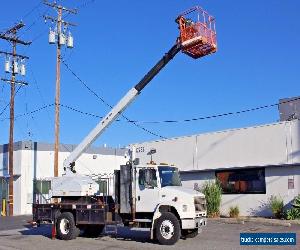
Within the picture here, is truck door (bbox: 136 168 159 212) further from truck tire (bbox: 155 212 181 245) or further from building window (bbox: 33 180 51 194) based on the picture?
building window (bbox: 33 180 51 194)

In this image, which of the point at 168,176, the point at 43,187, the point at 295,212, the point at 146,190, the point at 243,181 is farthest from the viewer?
the point at 243,181

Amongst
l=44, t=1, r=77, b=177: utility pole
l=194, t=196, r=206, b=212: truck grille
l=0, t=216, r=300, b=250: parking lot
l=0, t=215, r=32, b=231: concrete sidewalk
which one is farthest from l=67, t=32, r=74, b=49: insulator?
l=194, t=196, r=206, b=212: truck grille

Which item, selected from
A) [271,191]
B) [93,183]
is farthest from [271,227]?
[93,183]

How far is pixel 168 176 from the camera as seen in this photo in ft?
55.1

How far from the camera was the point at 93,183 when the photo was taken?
61.0ft

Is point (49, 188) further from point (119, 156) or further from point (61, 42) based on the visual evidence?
point (119, 156)

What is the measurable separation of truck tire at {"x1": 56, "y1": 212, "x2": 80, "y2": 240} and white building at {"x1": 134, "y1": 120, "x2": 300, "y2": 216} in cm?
1031

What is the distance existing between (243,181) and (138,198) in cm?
1001

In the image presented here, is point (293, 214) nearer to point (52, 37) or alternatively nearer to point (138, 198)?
point (138, 198)

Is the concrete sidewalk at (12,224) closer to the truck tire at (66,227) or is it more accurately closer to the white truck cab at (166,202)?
the truck tire at (66,227)

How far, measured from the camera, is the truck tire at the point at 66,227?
58.3 ft

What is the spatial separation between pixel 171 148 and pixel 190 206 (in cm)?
1318

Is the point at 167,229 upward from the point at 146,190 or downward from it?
downward

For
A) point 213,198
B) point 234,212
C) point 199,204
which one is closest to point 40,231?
point 199,204
